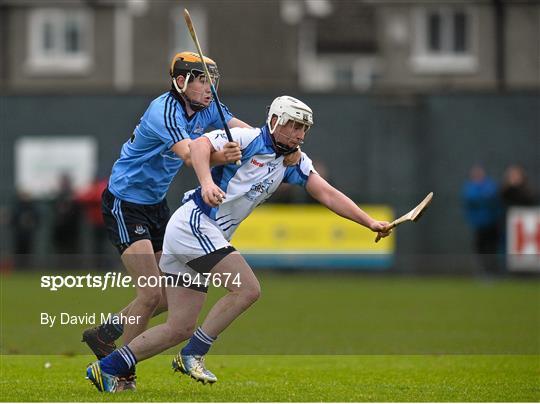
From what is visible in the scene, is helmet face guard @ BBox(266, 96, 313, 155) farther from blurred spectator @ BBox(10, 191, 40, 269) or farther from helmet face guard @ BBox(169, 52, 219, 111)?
blurred spectator @ BBox(10, 191, 40, 269)

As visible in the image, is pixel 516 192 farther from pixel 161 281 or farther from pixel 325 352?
pixel 161 281

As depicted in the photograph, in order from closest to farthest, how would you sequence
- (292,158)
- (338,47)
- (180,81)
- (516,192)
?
(292,158) → (180,81) → (516,192) → (338,47)

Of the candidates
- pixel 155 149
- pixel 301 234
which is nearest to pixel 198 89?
pixel 155 149

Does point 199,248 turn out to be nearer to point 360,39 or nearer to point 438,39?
point 438,39

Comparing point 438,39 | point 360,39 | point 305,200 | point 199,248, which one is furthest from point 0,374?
point 360,39

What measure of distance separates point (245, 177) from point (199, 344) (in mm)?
1162

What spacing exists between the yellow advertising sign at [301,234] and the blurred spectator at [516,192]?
236cm

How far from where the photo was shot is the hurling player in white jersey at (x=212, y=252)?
28.2 ft

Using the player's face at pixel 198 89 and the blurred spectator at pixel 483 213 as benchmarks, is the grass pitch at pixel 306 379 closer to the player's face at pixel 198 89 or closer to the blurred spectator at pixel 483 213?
the player's face at pixel 198 89

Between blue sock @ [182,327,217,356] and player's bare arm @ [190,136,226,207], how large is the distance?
3.22 ft

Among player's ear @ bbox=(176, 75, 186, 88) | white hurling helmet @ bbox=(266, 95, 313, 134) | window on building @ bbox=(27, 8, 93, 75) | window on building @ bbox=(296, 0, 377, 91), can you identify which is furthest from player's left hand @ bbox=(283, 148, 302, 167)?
window on building @ bbox=(296, 0, 377, 91)

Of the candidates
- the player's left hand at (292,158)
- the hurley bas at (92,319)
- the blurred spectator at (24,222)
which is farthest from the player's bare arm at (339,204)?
the blurred spectator at (24,222)

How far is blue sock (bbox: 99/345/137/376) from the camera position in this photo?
863cm

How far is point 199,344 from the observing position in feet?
28.2
